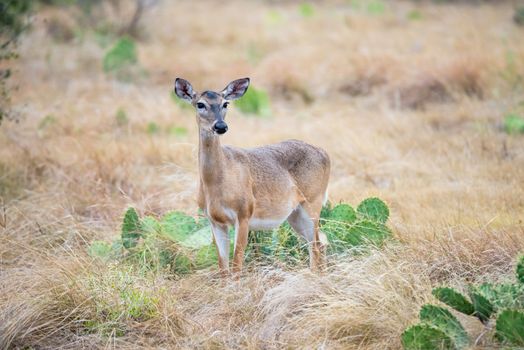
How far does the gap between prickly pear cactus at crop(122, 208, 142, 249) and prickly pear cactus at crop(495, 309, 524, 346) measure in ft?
11.1

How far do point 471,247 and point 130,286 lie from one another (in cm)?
265

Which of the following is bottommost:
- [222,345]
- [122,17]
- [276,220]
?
[222,345]

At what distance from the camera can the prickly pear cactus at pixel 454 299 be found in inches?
200

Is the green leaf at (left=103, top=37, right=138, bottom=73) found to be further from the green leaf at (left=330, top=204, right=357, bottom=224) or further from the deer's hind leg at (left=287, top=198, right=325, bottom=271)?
the green leaf at (left=330, top=204, right=357, bottom=224)

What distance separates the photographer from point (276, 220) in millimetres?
6746

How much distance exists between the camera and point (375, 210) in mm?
6789

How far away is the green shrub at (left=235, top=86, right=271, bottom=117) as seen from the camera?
42.5ft

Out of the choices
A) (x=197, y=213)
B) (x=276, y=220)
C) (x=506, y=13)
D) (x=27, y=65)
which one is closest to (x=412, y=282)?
(x=276, y=220)

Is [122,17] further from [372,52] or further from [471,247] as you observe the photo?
[471,247]

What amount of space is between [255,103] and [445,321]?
8.35 meters

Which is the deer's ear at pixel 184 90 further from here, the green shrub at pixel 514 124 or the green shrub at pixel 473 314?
the green shrub at pixel 514 124

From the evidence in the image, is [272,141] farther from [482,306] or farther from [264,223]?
[482,306]

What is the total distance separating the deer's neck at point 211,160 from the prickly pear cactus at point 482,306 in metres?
2.24

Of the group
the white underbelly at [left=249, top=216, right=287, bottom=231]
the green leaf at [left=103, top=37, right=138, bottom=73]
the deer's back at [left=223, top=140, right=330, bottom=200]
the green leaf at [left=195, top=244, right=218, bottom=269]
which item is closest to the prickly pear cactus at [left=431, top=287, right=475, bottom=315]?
the white underbelly at [left=249, top=216, right=287, bottom=231]
